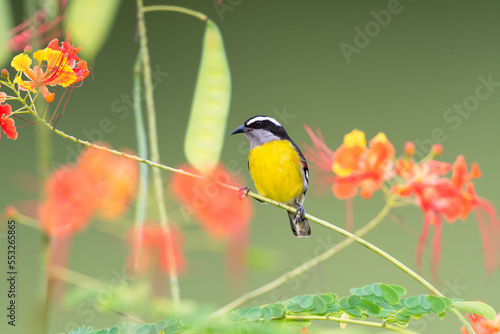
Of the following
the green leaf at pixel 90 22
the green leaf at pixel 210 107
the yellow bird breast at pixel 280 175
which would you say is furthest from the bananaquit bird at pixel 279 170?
the green leaf at pixel 90 22

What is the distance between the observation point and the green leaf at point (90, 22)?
41 cm

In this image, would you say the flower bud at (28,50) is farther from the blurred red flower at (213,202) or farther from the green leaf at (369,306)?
the green leaf at (369,306)

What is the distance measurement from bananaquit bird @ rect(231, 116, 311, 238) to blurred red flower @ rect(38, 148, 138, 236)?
1.15ft

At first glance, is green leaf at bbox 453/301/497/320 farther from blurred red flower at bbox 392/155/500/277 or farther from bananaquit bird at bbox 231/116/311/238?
bananaquit bird at bbox 231/116/311/238

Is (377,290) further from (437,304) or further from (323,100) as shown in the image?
(323,100)

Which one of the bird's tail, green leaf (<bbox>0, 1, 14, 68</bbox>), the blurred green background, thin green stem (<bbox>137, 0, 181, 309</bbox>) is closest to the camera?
green leaf (<bbox>0, 1, 14, 68</bbox>)

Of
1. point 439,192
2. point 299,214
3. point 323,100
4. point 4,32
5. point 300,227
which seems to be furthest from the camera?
point 323,100

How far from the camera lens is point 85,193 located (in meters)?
0.43

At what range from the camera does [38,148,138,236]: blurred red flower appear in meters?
0.41

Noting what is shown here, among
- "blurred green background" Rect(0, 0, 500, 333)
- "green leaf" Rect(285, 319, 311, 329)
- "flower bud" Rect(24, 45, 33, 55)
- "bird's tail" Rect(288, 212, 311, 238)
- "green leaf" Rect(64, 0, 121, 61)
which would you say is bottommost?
"green leaf" Rect(285, 319, 311, 329)

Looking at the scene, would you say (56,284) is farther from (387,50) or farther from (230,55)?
(387,50)

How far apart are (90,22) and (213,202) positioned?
0.47 feet

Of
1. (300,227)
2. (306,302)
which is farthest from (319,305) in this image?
(300,227)

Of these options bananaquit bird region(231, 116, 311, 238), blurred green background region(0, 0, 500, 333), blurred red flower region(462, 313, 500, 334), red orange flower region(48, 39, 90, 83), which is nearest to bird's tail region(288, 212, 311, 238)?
bananaquit bird region(231, 116, 311, 238)
